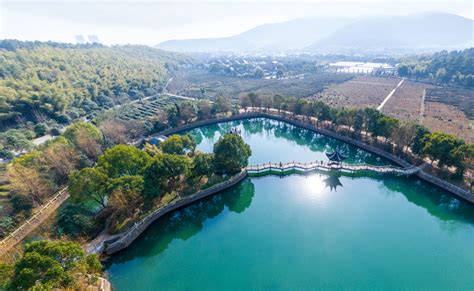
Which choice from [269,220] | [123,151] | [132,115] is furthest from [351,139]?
[132,115]

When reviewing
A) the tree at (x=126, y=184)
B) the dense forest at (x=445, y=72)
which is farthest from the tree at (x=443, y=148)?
the dense forest at (x=445, y=72)

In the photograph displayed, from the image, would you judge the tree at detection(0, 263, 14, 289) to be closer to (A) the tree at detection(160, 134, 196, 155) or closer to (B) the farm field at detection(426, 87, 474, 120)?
(A) the tree at detection(160, 134, 196, 155)

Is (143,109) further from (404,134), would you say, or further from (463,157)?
(463,157)

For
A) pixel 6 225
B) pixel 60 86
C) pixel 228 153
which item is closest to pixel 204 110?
pixel 228 153

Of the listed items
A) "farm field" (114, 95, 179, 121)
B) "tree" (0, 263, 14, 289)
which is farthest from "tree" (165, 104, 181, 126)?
"tree" (0, 263, 14, 289)

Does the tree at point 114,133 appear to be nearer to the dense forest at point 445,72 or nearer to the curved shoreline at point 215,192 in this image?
the curved shoreline at point 215,192

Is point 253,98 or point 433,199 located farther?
point 253,98
